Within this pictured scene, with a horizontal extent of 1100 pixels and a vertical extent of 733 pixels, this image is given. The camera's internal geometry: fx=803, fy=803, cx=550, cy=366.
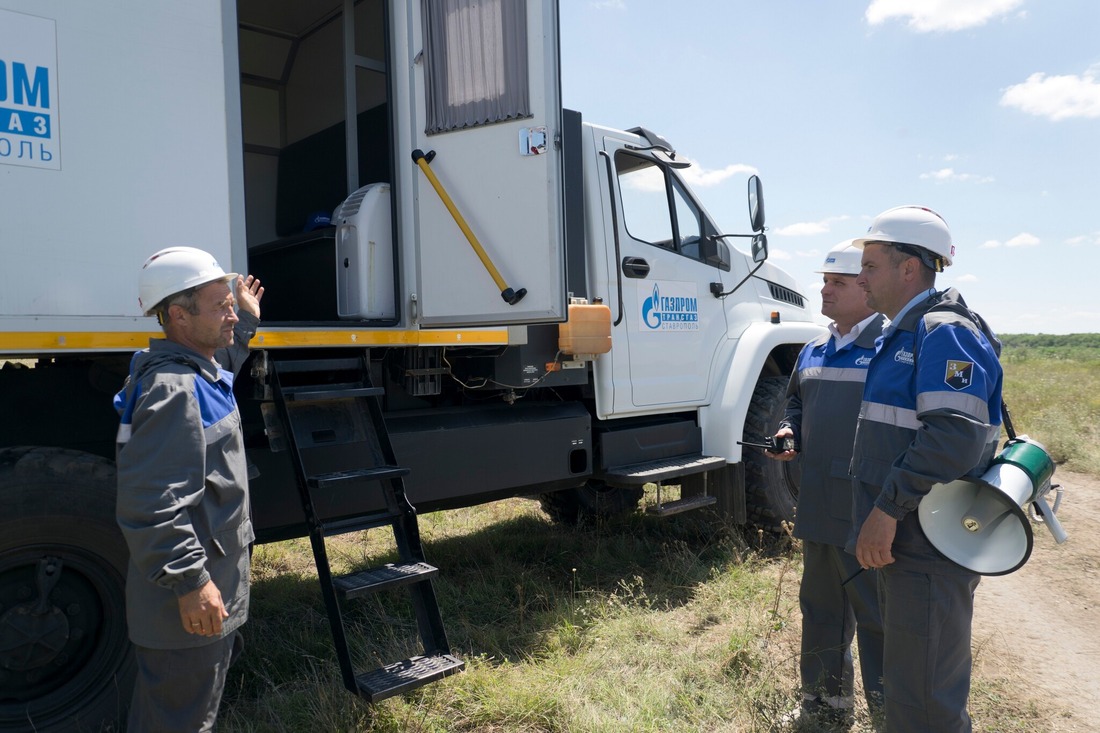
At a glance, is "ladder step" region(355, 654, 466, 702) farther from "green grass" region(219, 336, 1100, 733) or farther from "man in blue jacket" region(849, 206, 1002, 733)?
"man in blue jacket" region(849, 206, 1002, 733)

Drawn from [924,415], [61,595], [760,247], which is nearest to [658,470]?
[760,247]

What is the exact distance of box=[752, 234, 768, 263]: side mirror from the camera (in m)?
5.32

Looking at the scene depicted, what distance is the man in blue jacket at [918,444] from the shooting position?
7.20 ft

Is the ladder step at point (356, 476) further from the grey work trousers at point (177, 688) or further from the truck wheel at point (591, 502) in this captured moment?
the truck wheel at point (591, 502)

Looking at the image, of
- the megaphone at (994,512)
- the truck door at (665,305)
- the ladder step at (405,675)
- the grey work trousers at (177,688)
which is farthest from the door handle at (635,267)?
the grey work trousers at (177,688)

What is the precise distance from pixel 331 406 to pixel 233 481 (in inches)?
51.2

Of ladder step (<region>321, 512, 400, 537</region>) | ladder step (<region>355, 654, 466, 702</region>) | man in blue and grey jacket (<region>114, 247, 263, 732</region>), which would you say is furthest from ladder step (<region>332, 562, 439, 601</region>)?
man in blue and grey jacket (<region>114, 247, 263, 732</region>)

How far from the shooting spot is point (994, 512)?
232 cm

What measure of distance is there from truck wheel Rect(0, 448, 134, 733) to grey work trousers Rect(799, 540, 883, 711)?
101 inches

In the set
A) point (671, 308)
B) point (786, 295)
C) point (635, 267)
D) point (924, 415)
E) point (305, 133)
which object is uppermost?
point (305, 133)

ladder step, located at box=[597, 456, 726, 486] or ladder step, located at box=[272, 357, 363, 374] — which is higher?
ladder step, located at box=[272, 357, 363, 374]

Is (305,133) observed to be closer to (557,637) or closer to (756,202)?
(756,202)

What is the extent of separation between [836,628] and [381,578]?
1.81 metres

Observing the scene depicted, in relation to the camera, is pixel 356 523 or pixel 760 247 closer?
pixel 356 523
